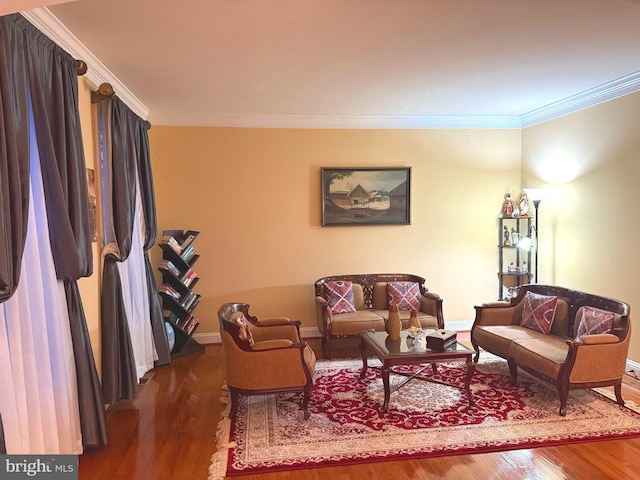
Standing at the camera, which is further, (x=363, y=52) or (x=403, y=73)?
(x=403, y=73)

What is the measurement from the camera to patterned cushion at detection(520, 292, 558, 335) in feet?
14.2

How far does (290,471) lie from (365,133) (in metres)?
4.40

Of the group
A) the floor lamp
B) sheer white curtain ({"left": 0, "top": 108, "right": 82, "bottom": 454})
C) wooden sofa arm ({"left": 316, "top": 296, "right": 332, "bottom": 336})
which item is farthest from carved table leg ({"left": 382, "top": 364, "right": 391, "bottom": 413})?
the floor lamp

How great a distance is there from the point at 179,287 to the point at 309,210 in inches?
77.0

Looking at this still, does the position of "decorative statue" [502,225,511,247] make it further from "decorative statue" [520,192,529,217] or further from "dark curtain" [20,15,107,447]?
"dark curtain" [20,15,107,447]

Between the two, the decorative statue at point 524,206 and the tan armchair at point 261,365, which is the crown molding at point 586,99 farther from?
the tan armchair at point 261,365

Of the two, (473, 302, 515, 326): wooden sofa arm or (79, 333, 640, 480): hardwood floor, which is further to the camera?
(473, 302, 515, 326): wooden sofa arm

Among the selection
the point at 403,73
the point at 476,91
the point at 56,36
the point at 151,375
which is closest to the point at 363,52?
the point at 403,73

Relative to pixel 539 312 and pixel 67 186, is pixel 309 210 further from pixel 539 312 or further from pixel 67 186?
pixel 67 186

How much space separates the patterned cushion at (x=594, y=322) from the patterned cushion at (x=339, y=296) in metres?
2.45

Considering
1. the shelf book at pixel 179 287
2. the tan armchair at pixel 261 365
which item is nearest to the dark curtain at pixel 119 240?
the shelf book at pixel 179 287

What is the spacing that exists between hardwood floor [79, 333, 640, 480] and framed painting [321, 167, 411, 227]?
3.08 metres

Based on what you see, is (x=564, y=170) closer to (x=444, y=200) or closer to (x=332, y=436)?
(x=444, y=200)

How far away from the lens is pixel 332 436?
3.19m
